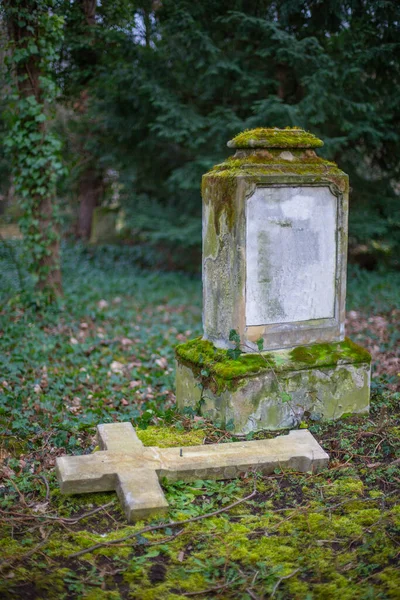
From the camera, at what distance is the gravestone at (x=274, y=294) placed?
14.0ft

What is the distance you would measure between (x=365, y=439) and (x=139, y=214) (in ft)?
26.2

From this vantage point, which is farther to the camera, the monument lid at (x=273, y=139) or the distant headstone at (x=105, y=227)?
the distant headstone at (x=105, y=227)

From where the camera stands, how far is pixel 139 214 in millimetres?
11320

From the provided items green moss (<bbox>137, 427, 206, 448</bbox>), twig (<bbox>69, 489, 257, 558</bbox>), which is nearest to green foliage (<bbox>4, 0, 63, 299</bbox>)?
green moss (<bbox>137, 427, 206, 448</bbox>)

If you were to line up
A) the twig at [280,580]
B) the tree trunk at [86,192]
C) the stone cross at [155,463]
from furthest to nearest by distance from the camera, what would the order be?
the tree trunk at [86,192] → the stone cross at [155,463] → the twig at [280,580]

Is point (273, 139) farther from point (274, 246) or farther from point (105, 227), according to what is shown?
point (105, 227)

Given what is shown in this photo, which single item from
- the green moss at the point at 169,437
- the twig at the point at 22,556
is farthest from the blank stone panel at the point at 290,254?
the twig at the point at 22,556

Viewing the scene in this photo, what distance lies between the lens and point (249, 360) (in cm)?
430

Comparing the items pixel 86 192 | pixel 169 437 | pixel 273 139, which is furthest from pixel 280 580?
pixel 86 192

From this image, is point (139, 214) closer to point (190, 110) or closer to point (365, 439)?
point (190, 110)

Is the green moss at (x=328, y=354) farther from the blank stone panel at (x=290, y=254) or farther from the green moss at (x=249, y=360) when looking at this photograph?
the blank stone panel at (x=290, y=254)

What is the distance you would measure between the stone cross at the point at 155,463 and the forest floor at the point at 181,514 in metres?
0.08

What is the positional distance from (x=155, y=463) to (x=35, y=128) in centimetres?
600

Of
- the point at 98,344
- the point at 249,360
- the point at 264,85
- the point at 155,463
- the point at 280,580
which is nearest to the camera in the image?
the point at 280,580
